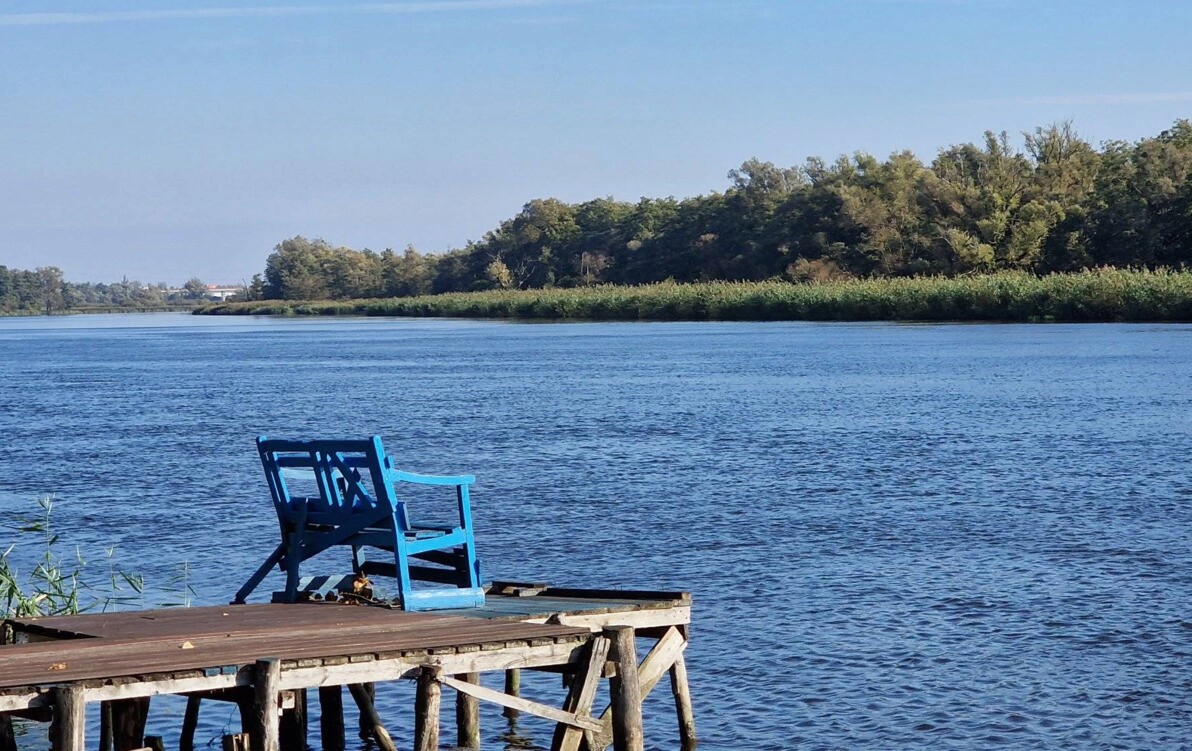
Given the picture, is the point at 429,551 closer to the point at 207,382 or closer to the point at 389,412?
the point at 389,412

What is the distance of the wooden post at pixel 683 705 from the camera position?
9.95 meters

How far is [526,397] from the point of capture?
1558 inches

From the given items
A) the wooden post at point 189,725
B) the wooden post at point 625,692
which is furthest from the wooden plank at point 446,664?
the wooden post at point 189,725

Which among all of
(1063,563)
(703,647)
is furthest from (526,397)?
(703,647)

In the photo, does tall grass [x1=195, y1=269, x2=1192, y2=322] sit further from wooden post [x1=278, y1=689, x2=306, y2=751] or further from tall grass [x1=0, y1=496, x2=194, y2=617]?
wooden post [x1=278, y1=689, x2=306, y2=751]

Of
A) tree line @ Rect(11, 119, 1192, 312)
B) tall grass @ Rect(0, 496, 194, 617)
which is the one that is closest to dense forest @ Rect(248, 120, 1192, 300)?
tree line @ Rect(11, 119, 1192, 312)

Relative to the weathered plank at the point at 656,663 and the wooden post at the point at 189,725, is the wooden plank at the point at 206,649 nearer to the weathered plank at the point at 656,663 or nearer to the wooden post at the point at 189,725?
the weathered plank at the point at 656,663

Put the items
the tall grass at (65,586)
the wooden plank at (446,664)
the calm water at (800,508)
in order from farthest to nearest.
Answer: the tall grass at (65,586), the calm water at (800,508), the wooden plank at (446,664)

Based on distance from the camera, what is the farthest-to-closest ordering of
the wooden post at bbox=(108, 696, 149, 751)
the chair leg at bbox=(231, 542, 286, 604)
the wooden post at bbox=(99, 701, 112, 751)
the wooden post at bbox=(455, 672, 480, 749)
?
1. the chair leg at bbox=(231, 542, 286, 604)
2. the wooden post at bbox=(455, 672, 480, 749)
3. the wooden post at bbox=(99, 701, 112, 751)
4. the wooden post at bbox=(108, 696, 149, 751)

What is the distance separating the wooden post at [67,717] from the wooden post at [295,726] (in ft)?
7.82

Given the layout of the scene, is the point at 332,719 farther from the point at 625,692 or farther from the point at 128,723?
the point at 625,692

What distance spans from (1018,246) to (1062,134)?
1650 centimetres

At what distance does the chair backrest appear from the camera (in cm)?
995

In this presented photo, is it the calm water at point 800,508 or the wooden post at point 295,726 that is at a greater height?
the wooden post at point 295,726
